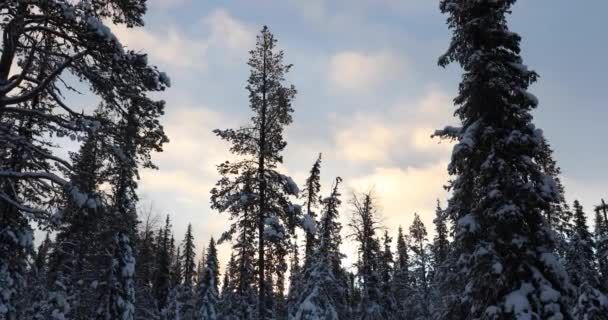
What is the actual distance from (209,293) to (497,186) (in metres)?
41.2

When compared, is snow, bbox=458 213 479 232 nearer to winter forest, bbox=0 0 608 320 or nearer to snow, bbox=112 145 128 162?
winter forest, bbox=0 0 608 320

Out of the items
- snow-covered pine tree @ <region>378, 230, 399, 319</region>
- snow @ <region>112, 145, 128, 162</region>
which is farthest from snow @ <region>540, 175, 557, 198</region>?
snow-covered pine tree @ <region>378, 230, 399, 319</region>

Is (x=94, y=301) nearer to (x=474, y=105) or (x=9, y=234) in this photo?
(x=9, y=234)

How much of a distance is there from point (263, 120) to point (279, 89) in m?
1.63

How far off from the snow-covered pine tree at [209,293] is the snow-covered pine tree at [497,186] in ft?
123

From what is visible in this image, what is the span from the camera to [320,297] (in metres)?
27.4

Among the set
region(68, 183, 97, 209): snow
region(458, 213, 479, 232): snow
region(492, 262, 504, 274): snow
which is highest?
region(458, 213, 479, 232): snow

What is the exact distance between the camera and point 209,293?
50500 mm

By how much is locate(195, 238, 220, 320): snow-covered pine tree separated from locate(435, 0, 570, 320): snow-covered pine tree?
123 feet

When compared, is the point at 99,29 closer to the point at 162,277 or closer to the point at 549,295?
the point at 549,295

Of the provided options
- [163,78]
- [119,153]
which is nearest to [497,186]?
[163,78]

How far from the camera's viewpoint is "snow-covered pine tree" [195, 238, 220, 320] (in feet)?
163

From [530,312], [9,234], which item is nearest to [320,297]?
[530,312]

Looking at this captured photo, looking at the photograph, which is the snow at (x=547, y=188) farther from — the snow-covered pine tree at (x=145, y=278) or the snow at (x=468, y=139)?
the snow-covered pine tree at (x=145, y=278)
